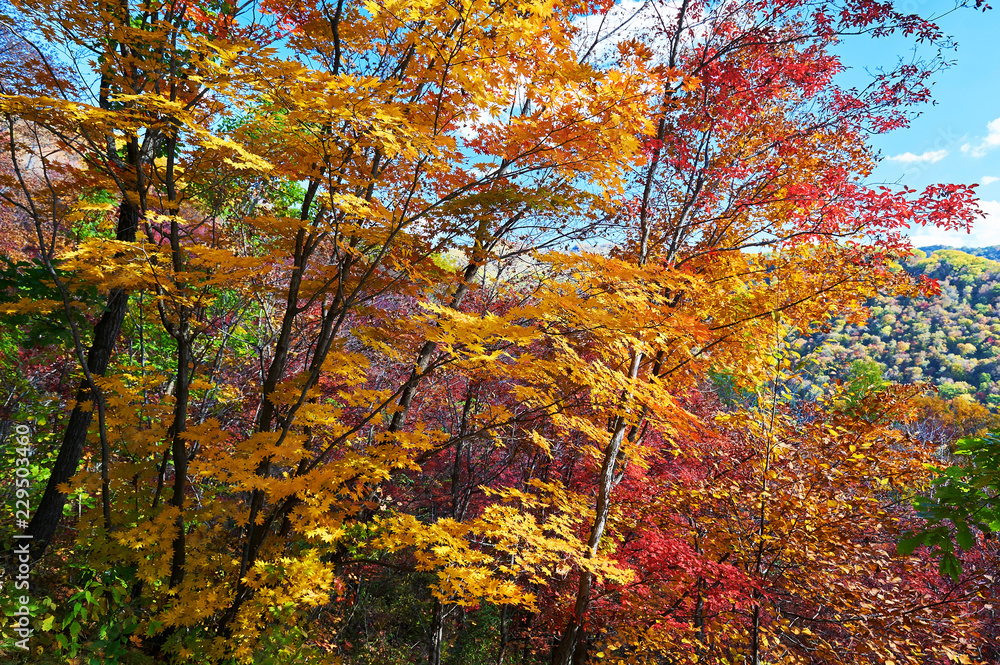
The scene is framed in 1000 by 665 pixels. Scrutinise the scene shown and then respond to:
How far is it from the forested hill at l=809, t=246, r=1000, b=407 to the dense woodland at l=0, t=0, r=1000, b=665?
5628cm

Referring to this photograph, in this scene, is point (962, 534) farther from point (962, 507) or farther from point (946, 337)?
point (946, 337)

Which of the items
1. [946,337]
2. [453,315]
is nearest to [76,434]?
[453,315]

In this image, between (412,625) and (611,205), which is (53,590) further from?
(412,625)

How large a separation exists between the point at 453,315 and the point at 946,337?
93.3m

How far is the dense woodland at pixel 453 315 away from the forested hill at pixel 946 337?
56284mm

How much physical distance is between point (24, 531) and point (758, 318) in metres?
9.77

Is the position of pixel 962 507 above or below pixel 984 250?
below

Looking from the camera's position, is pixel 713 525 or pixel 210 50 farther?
pixel 713 525

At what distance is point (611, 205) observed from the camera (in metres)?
4.85

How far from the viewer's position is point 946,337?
6619cm

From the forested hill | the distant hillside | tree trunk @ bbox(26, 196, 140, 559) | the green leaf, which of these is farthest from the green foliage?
the distant hillside

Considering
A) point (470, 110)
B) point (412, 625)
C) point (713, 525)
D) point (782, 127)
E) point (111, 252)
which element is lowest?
point (412, 625)

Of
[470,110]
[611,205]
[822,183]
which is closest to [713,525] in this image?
[611,205]

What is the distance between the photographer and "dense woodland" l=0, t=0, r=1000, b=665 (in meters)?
3.29
